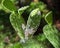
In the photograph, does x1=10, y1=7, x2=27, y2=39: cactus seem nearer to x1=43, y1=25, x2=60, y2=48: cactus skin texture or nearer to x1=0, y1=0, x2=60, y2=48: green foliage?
x1=0, y1=0, x2=60, y2=48: green foliage

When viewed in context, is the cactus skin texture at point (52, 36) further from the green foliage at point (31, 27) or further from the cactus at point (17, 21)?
the cactus at point (17, 21)

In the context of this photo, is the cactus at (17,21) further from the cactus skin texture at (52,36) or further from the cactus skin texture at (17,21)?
the cactus skin texture at (52,36)

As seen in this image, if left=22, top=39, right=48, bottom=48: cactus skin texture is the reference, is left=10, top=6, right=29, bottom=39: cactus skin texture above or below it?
above

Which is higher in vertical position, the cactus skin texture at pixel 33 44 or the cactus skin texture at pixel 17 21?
the cactus skin texture at pixel 17 21

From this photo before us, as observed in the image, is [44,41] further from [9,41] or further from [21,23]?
[9,41]

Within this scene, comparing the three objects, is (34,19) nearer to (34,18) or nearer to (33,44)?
(34,18)

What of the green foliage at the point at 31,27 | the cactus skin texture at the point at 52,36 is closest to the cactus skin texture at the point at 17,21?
the green foliage at the point at 31,27

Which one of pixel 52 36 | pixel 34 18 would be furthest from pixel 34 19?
pixel 52 36

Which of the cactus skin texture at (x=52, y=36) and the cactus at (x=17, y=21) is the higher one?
the cactus at (x=17, y=21)

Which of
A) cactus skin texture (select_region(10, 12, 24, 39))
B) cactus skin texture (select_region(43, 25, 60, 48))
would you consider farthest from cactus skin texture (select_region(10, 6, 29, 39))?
cactus skin texture (select_region(43, 25, 60, 48))

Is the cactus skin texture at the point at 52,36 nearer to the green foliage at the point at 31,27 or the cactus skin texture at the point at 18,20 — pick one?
the green foliage at the point at 31,27

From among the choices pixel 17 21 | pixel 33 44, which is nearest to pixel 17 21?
pixel 17 21

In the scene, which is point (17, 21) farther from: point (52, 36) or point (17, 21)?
point (52, 36)
